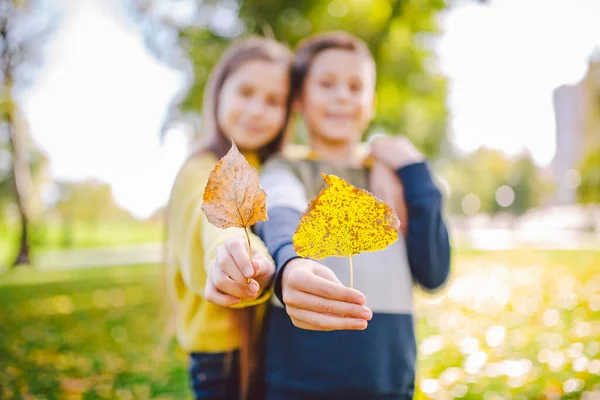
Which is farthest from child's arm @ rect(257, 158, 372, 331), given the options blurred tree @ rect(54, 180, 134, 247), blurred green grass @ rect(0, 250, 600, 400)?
blurred tree @ rect(54, 180, 134, 247)

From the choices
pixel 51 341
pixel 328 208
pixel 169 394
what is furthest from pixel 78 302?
pixel 328 208

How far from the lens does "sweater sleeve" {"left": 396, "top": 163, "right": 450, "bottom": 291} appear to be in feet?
4.44

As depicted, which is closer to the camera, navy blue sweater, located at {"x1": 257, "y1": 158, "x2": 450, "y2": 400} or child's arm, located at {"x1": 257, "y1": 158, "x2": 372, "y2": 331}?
child's arm, located at {"x1": 257, "y1": 158, "x2": 372, "y2": 331}

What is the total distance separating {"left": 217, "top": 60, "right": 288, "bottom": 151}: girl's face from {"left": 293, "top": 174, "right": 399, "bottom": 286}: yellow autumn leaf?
0.78m

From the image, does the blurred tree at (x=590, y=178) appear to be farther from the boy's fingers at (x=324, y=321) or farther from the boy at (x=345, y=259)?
the boy's fingers at (x=324, y=321)

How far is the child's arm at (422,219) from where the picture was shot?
1354mm

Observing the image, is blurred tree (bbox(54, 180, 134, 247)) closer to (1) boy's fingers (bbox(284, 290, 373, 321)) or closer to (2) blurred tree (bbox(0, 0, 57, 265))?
(2) blurred tree (bbox(0, 0, 57, 265))

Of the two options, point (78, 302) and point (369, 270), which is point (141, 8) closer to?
point (78, 302)

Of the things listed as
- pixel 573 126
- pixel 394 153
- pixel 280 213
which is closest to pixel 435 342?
pixel 394 153

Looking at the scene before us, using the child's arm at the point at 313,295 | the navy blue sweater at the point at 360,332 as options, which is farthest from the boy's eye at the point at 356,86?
the child's arm at the point at 313,295

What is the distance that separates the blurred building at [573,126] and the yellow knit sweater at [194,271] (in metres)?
12.2

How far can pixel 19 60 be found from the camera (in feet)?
33.7

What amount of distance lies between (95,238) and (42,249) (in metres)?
5.39

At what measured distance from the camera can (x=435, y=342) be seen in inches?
180
